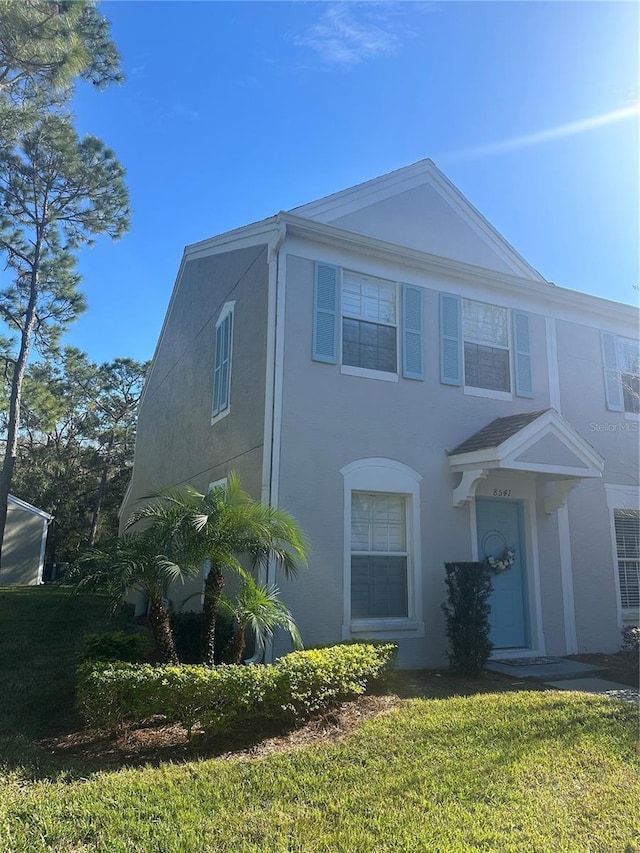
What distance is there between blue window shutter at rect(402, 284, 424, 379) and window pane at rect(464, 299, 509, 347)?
1035 mm

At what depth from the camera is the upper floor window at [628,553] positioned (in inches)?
408

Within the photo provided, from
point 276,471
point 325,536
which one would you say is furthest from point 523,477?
point 276,471

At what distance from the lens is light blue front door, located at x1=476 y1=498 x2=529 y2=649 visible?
9102 millimetres

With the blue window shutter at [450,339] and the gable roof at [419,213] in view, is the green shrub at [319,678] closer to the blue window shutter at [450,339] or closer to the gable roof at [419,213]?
the blue window shutter at [450,339]

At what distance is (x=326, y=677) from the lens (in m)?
5.72

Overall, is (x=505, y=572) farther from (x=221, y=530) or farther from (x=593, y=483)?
(x=221, y=530)

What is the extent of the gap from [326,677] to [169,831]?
7.98 ft

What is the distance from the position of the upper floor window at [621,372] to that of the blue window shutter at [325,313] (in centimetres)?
563

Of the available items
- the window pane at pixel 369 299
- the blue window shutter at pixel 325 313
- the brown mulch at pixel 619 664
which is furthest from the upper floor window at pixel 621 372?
the blue window shutter at pixel 325 313

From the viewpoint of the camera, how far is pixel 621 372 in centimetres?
1122

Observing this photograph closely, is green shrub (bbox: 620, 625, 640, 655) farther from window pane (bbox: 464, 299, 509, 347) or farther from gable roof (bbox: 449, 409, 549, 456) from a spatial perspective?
window pane (bbox: 464, 299, 509, 347)

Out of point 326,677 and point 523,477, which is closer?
point 326,677

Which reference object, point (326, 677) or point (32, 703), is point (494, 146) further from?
point (32, 703)

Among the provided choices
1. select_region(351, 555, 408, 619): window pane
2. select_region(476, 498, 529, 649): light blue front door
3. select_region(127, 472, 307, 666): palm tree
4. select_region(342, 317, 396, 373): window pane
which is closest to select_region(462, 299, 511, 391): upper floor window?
select_region(342, 317, 396, 373): window pane
